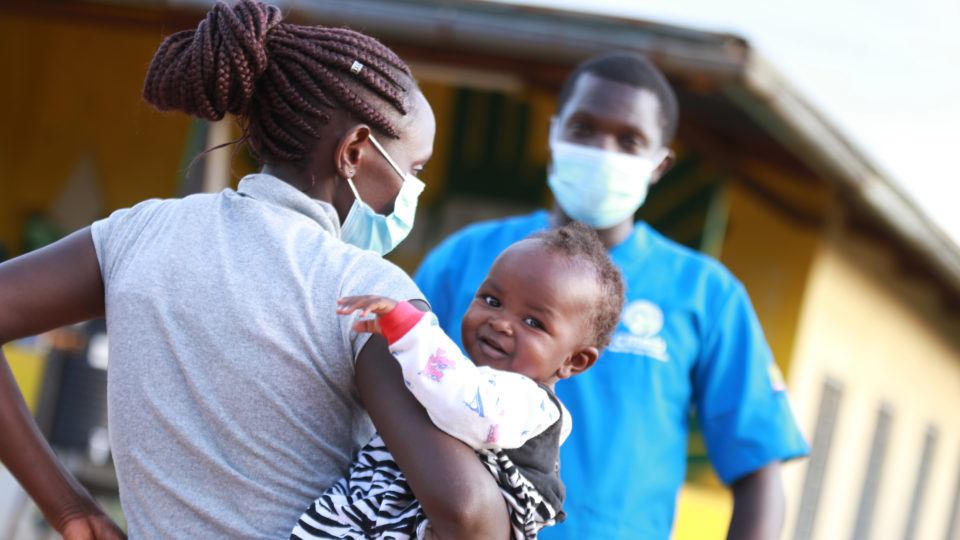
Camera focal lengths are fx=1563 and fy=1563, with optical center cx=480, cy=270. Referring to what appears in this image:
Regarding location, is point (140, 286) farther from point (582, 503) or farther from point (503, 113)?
point (503, 113)

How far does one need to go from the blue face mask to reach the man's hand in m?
0.57

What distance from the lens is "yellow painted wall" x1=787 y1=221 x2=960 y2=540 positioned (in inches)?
388

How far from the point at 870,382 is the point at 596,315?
9234 mm

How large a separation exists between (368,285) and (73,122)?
906 cm

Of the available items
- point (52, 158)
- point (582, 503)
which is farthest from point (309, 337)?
point (52, 158)

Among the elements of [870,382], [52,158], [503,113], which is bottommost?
[870,382]

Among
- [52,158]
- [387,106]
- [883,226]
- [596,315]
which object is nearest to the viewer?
[387,106]

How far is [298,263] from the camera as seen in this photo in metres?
2.18

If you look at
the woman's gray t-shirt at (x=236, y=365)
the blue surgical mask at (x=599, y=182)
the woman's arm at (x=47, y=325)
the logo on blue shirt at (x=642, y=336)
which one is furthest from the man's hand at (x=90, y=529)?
the blue surgical mask at (x=599, y=182)

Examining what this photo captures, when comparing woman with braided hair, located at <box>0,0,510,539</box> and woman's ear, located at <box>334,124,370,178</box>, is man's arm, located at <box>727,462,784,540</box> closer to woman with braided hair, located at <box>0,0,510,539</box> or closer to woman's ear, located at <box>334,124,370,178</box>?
woman with braided hair, located at <box>0,0,510,539</box>

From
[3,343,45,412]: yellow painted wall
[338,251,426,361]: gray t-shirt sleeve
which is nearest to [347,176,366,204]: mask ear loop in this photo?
[338,251,426,361]: gray t-shirt sleeve

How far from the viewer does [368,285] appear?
7.07 feet

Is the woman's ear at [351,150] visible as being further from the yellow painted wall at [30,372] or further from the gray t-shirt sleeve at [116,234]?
the yellow painted wall at [30,372]

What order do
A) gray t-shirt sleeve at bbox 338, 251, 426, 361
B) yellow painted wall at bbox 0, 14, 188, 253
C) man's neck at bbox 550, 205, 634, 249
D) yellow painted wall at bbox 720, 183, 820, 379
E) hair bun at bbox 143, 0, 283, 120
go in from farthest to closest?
yellow painted wall at bbox 0, 14, 188, 253, yellow painted wall at bbox 720, 183, 820, 379, man's neck at bbox 550, 205, 634, 249, hair bun at bbox 143, 0, 283, 120, gray t-shirt sleeve at bbox 338, 251, 426, 361
